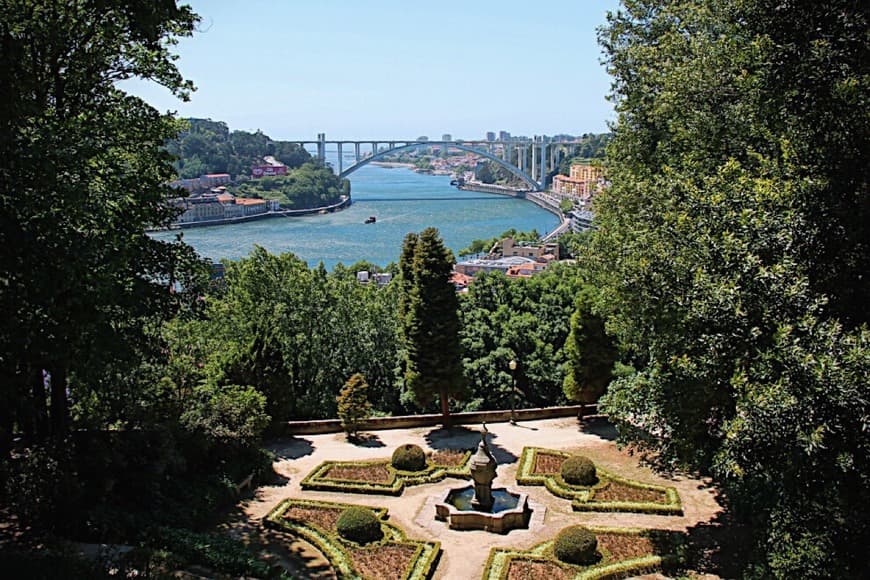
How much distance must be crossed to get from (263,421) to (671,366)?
1053cm

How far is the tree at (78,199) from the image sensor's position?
10742mm

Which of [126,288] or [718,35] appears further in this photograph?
[718,35]

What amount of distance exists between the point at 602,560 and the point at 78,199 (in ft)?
35.0

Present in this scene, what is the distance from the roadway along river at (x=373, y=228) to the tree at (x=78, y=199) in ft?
152

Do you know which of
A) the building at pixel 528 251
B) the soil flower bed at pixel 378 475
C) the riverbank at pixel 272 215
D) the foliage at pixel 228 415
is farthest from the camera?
the riverbank at pixel 272 215

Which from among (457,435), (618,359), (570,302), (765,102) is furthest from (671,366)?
(570,302)

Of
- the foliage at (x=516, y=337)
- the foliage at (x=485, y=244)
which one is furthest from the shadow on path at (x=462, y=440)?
the foliage at (x=485, y=244)

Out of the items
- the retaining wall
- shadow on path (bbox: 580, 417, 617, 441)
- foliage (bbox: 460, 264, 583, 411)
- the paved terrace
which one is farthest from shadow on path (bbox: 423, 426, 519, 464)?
shadow on path (bbox: 580, 417, 617, 441)

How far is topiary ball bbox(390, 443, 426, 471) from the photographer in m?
19.1

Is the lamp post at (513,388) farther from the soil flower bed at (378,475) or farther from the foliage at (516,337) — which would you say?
the soil flower bed at (378,475)

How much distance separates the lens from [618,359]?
24578 millimetres

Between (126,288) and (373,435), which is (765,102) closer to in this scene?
(126,288)

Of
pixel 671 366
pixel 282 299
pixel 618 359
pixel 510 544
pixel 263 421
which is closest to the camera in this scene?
pixel 671 366

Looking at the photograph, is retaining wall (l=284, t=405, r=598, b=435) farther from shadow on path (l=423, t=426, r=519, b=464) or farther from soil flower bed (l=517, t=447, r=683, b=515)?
soil flower bed (l=517, t=447, r=683, b=515)
